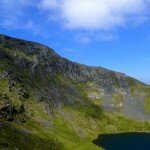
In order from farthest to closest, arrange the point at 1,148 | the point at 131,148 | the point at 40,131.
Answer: the point at 131,148 < the point at 40,131 < the point at 1,148

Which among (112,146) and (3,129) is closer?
(3,129)

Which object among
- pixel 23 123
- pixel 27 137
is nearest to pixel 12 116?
pixel 23 123

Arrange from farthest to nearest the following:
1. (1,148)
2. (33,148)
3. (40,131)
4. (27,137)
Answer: (40,131) → (27,137) → (33,148) → (1,148)

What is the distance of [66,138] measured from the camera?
19188 centimetres

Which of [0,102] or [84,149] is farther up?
[0,102]

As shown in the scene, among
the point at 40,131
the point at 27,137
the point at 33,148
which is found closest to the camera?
the point at 33,148

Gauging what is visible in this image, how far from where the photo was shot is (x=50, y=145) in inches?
6432

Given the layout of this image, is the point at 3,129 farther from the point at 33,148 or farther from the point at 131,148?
the point at 131,148

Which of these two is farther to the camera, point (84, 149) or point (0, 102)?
point (0, 102)

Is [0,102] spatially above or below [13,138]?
above

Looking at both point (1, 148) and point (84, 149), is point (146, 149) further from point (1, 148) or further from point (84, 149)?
point (1, 148)

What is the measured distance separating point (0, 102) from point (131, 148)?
77.4 metres

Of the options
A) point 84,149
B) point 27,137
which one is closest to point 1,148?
point 27,137

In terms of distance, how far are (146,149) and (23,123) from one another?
69.5m
